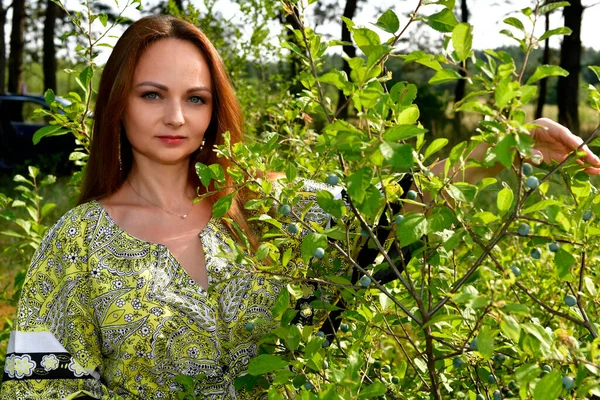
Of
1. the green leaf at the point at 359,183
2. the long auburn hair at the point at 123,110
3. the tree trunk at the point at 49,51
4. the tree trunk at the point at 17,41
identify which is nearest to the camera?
the green leaf at the point at 359,183

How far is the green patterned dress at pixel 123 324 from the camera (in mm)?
1884

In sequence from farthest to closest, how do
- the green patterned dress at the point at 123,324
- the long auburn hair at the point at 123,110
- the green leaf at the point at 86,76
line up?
the green leaf at the point at 86,76 → the long auburn hair at the point at 123,110 → the green patterned dress at the point at 123,324

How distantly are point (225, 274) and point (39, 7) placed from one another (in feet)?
72.7

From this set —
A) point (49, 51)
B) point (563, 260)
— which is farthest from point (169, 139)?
point (49, 51)

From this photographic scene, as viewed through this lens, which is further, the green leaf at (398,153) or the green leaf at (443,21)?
the green leaf at (443,21)

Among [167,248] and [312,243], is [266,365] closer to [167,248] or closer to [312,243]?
[312,243]

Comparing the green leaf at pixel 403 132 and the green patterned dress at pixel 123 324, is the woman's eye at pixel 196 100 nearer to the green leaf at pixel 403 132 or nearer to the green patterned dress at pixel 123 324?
the green patterned dress at pixel 123 324

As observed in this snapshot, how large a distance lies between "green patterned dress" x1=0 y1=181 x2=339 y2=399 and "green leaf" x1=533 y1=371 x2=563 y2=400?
96 cm

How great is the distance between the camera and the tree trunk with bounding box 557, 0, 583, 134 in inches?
436

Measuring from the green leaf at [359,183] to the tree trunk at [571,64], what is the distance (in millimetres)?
10616

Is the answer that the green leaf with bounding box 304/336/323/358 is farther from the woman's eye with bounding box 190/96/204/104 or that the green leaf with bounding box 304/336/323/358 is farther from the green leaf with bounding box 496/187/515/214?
the woman's eye with bounding box 190/96/204/104

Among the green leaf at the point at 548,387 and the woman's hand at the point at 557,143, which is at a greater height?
the woman's hand at the point at 557,143

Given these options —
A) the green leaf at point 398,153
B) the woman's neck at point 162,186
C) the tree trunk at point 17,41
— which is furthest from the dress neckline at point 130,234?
the tree trunk at point 17,41

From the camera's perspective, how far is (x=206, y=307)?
1.90 meters
